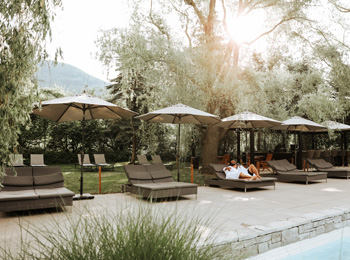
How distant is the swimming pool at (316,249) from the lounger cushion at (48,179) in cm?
441

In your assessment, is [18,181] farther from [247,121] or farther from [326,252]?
[247,121]

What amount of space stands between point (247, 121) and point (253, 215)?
5990mm

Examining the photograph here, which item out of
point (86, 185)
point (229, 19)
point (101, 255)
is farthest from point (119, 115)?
point (229, 19)

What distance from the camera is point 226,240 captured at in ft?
12.6

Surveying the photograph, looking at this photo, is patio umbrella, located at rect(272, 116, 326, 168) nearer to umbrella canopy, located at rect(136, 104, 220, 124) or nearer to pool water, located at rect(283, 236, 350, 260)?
umbrella canopy, located at rect(136, 104, 220, 124)

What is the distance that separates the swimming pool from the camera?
4.42m

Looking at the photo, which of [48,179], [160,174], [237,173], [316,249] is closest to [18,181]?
[48,179]

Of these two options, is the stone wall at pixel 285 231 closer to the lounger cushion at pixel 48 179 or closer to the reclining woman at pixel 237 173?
the reclining woman at pixel 237 173

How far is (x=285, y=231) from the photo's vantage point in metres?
4.59

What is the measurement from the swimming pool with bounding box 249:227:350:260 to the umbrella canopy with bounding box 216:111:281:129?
16.9 feet

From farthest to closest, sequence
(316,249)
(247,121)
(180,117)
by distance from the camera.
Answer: (247,121) → (180,117) → (316,249)

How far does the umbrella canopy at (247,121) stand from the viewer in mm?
10195

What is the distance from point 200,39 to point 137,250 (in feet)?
37.7

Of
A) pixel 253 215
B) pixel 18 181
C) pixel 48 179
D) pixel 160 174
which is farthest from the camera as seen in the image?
pixel 160 174
